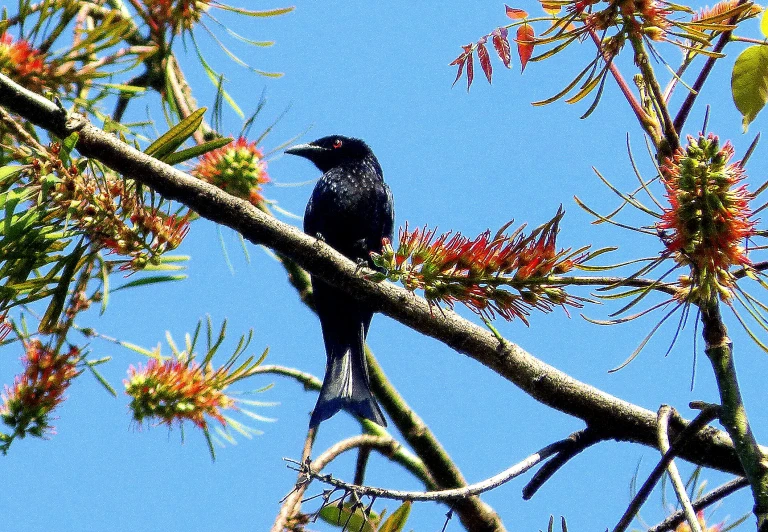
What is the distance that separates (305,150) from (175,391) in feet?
7.42

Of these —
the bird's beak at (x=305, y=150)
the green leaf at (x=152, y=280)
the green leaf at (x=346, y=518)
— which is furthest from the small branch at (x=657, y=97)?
the bird's beak at (x=305, y=150)

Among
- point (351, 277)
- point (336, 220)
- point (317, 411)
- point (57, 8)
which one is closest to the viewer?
point (351, 277)

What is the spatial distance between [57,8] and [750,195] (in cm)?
166

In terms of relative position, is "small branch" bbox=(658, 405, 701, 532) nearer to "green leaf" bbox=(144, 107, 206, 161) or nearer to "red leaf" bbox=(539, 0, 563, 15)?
"red leaf" bbox=(539, 0, 563, 15)

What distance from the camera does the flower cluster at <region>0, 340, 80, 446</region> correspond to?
224 centimetres

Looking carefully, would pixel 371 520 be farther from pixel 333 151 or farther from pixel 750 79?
pixel 333 151

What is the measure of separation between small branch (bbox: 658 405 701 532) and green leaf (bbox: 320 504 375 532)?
1.86 ft

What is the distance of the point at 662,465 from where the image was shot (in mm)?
1353

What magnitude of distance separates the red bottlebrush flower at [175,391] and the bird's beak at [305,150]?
213cm

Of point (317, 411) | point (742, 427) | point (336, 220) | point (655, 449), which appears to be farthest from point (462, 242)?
point (336, 220)

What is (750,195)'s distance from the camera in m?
1.15

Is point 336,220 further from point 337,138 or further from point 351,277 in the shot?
point 351,277

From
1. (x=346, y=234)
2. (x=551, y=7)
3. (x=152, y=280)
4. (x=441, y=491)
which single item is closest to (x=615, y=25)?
(x=551, y=7)

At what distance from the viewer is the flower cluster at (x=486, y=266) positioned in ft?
4.34
